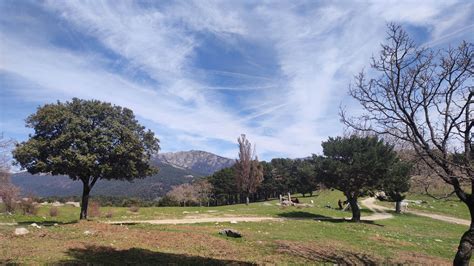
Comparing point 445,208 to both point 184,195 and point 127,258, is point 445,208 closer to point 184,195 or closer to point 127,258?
point 184,195

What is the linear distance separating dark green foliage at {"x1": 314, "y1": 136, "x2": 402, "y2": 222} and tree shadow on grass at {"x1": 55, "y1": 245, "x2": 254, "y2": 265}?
23383 millimetres

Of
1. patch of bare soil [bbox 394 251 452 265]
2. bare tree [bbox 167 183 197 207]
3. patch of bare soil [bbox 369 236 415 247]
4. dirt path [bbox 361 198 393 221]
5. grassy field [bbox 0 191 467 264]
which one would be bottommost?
patch of bare soil [bbox 394 251 452 265]

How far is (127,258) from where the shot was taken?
12.2m

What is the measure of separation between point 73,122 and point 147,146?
5.72 metres

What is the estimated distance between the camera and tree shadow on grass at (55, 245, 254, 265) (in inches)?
452

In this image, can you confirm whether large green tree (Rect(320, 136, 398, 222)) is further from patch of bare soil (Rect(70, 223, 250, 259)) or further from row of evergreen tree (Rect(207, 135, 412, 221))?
patch of bare soil (Rect(70, 223, 250, 259))

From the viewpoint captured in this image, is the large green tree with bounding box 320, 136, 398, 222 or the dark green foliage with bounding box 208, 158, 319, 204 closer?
the large green tree with bounding box 320, 136, 398, 222

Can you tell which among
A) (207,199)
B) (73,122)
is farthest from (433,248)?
(207,199)

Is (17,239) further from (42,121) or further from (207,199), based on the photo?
(207,199)

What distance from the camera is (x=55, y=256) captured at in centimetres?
1163

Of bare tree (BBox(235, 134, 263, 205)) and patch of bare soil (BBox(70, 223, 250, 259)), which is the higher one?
bare tree (BBox(235, 134, 263, 205))

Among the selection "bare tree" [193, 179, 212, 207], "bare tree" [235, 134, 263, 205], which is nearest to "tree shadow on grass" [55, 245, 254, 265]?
"bare tree" [235, 134, 263, 205]

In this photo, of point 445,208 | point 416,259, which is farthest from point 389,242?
point 445,208

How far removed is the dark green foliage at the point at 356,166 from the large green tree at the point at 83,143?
703 inches
